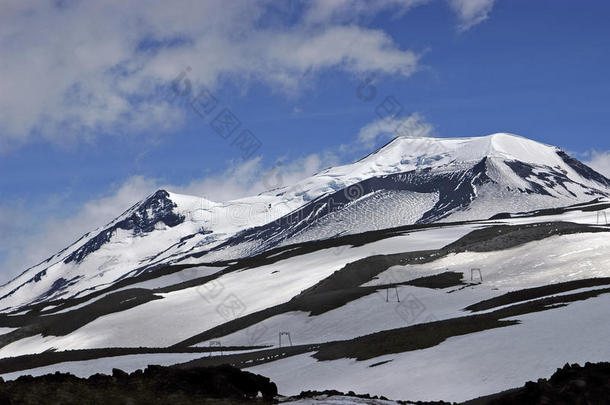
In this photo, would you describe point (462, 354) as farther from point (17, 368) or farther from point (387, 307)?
point (17, 368)

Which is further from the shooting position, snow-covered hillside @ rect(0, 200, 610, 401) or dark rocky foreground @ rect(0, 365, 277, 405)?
snow-covered hillside @ rect(0, 200, 610, 401)

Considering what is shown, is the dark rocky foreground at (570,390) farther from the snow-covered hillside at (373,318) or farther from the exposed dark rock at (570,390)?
the snow-covered hillside at (373,318)

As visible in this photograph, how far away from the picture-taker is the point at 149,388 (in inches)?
830

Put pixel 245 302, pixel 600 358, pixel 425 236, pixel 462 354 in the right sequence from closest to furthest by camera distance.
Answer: pixel 600 358 < pixel 462 354 < pixel 245 302 < pixel 425 236

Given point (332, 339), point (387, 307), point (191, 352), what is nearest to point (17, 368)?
point (191, 352)

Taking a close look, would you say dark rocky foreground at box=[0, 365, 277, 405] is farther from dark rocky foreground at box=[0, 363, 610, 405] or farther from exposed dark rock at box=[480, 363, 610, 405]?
exposed dark rock at box=[480, 363, 610, 405]

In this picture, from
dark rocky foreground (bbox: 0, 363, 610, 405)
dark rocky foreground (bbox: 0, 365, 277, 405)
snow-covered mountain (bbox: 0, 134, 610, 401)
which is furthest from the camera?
snow-covered mountain (bbox: 0, 134, 610, 401)

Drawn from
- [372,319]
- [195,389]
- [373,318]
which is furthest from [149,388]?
[373,318]

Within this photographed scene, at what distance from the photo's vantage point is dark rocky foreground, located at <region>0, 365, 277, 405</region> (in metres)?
19.2

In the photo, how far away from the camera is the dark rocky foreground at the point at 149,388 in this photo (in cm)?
1916

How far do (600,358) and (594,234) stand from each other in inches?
2628

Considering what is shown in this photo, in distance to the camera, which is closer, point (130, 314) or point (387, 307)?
point (387, 307)

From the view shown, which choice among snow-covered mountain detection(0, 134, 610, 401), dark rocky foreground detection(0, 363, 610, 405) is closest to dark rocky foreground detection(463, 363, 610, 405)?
dark rocky foreground detection(0, 363, 610, 405)

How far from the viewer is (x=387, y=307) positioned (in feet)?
256
